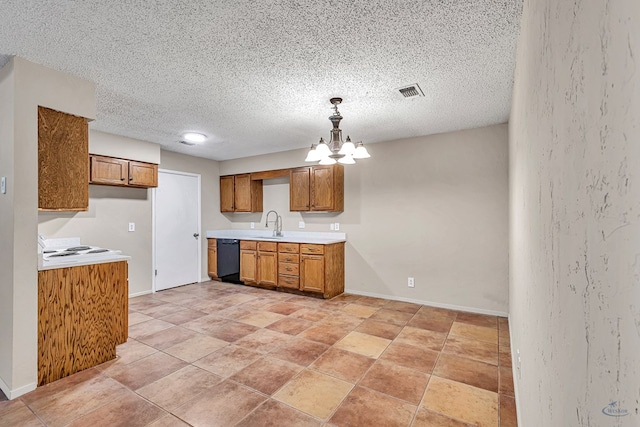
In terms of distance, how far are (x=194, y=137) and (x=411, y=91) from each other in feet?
10.2

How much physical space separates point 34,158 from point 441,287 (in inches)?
176

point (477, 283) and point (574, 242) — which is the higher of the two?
point (574, 242)

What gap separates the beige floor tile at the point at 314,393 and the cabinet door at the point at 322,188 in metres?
2.82

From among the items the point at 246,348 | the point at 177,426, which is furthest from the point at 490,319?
the point at 177,426

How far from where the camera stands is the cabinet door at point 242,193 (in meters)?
5.85

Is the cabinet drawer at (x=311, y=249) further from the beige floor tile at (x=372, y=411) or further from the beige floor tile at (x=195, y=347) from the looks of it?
the beige floor tile at (x=372, y=411)

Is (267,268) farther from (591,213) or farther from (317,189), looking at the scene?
(591,213)

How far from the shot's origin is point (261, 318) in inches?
149

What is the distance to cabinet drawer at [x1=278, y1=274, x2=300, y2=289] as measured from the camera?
4790 mm

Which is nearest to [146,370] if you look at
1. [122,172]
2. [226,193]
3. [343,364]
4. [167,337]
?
[167,337]

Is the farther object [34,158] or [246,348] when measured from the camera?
[246,348]

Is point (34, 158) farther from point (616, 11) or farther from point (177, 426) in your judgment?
point (616, 11)

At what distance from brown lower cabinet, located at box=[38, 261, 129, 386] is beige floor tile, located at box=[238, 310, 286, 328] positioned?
1297mm

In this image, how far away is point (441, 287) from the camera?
4.14 m
